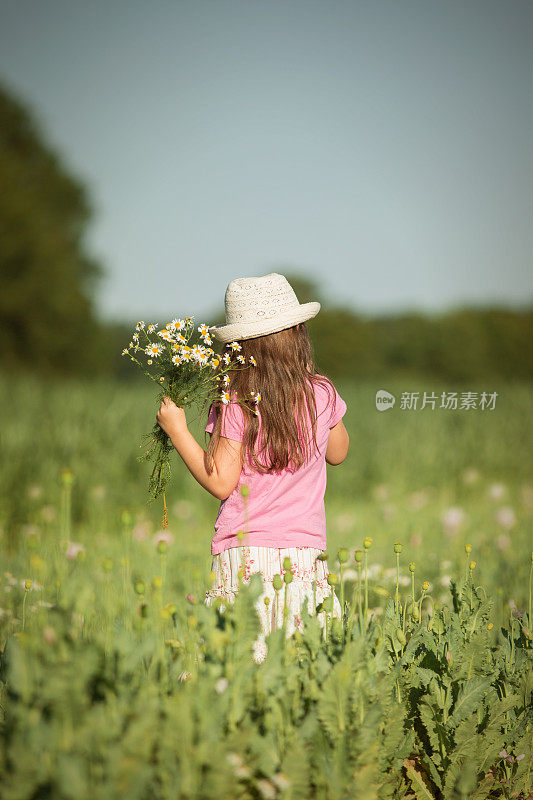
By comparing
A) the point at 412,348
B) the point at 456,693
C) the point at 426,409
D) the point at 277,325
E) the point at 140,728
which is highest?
the point at 412,348

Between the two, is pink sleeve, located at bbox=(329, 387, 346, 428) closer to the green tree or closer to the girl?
the girl

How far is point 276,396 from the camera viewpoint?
2.42m

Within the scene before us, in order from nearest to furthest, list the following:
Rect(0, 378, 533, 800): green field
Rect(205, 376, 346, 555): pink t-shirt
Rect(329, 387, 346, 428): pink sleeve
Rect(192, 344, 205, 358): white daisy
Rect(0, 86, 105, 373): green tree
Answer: Rect(0, 378, 533, 800): green field, Rect(192, 344, 205, 358): white daisy, Rect(205, 376, 346, 555): pink t-shirt, Rect(329, 387, 346, 428): pink sleeve, Rect(0, 86, 105, 373): green tree

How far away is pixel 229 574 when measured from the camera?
2.38m

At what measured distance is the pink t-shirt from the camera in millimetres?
2373

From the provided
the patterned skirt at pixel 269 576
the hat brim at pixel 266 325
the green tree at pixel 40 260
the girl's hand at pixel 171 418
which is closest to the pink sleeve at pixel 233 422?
the girl's hand at pixel 171 418

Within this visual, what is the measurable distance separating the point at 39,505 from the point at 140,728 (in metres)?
5.41

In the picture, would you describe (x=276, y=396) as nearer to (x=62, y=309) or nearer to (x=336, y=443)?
(x=336, y=443)

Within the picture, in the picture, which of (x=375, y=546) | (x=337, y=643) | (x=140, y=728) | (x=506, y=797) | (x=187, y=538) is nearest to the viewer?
(x=140, y=728)

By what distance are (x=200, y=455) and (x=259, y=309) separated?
56cm

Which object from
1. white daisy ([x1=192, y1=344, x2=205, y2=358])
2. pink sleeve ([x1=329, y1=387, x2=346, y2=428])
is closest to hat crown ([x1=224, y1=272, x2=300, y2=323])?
white daisy ([x1=192, y1=344, x2=205, y2=358])

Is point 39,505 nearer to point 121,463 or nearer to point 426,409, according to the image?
point 121,463

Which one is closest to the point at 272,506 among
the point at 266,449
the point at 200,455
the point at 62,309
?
the point at 266,449

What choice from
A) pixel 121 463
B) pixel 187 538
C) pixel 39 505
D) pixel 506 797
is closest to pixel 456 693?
pixel 506 797
